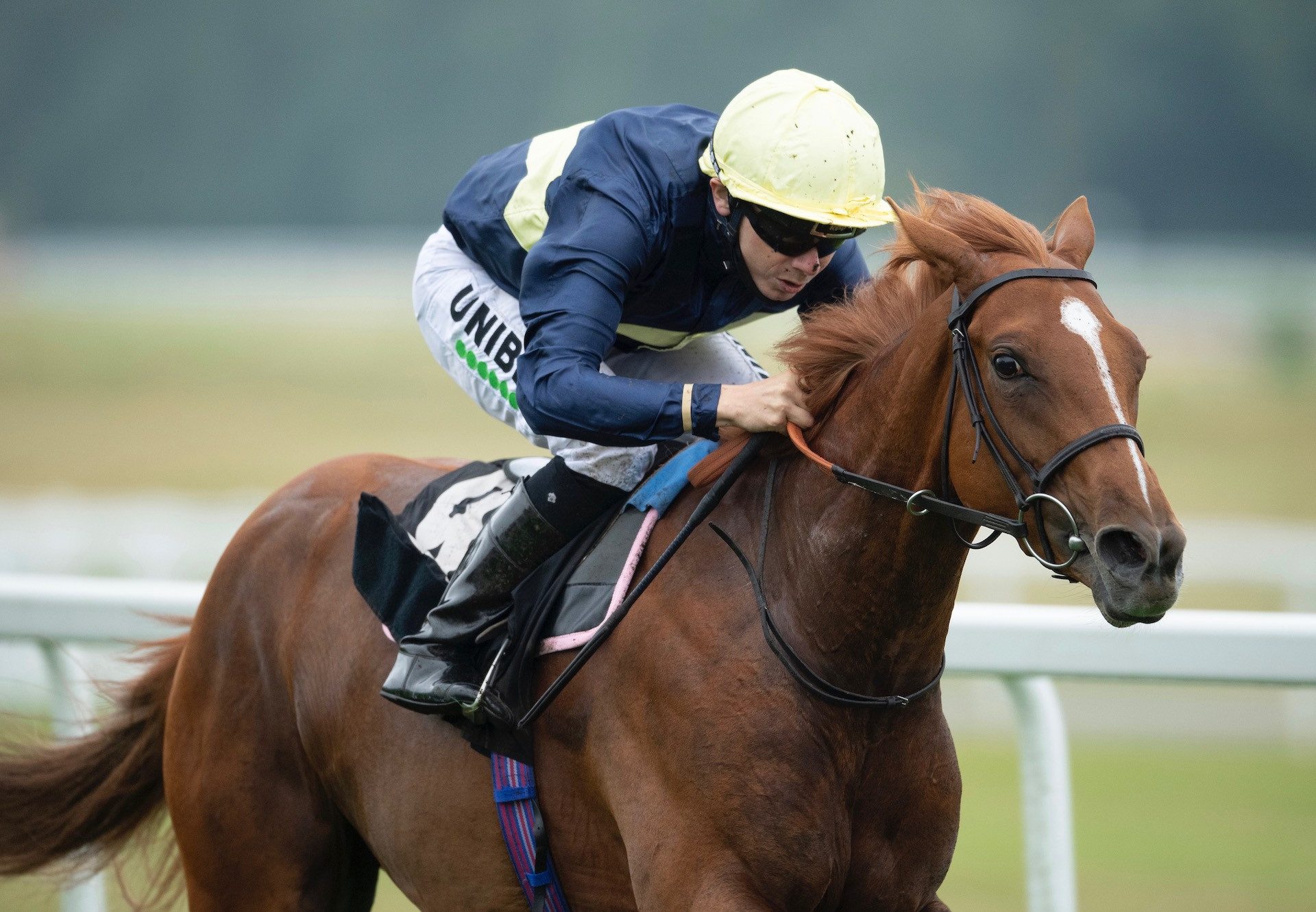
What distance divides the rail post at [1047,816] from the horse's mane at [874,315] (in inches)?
50.4

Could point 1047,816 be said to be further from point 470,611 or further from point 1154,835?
point 1154,835

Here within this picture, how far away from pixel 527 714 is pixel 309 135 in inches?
1890

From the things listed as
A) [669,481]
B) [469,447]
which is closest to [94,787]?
[669,481]

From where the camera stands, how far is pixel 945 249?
8.43 ft

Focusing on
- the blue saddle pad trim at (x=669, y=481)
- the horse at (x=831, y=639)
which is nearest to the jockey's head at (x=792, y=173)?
the horse at (x=831, y=639)

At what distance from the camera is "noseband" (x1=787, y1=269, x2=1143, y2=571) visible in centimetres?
229

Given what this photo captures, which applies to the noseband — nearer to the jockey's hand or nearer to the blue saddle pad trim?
the jockey's hand

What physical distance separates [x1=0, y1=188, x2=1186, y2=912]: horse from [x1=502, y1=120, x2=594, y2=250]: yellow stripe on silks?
0.75m

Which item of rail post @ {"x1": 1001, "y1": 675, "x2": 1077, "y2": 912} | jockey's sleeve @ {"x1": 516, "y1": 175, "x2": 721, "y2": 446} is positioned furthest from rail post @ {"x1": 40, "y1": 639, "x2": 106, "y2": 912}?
rail post @ {"x1": 1001, "y1": 675, "x2": 1077, "y2": 912}

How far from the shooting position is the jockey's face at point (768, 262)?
2.98m

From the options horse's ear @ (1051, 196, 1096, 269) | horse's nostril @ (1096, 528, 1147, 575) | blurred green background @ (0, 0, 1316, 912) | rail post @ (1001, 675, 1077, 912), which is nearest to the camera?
horse's nostril @ (1096, 528, 1147, 575)

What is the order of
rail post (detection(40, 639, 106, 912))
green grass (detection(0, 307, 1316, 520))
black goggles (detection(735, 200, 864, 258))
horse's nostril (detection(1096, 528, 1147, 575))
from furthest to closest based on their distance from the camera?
green grass (detection(0, 307, 1316, 520)) < rail post (detection(40, 639, 106, 912)) < black goggles (detection(735, 200, 864, 258)) < horse's nostril (detection(1096, 528, 1147, 575))

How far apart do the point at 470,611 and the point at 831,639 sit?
0.83m

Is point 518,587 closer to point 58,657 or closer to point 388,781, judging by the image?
point 388,781
